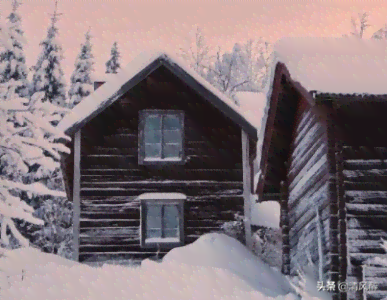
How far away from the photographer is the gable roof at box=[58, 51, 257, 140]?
715 inches

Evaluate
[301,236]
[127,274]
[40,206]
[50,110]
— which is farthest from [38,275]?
[40,206]

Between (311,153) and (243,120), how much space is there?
5.89 metres

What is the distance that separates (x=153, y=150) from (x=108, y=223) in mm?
2580

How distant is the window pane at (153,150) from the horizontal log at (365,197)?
8.49 meters

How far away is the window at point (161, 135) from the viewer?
18.7 meters

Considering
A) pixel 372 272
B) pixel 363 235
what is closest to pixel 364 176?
pixel 363 235

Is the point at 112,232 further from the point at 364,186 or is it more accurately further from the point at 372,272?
the point at 372,272

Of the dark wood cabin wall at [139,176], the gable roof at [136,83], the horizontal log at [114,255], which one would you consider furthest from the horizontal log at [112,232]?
the gable roof at [136,83]

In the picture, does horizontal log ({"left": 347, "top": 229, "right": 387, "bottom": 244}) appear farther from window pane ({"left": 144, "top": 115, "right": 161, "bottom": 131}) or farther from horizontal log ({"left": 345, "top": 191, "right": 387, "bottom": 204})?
window pane ({"left": 144, "top": 115, "right": 161, "bottom": 131})

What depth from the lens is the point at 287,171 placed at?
52.2 feet

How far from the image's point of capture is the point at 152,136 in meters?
18.8

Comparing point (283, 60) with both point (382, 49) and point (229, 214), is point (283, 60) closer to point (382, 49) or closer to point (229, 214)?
point (382, 49)

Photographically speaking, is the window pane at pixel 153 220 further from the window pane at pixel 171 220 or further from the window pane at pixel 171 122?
the window pane at pixel 171 122

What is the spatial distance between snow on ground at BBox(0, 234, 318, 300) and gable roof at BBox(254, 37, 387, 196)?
402 cm
